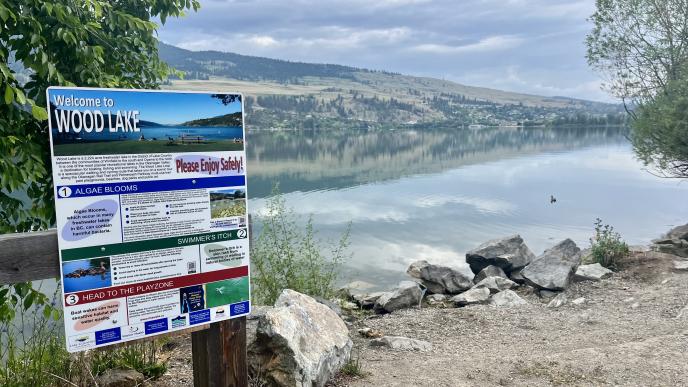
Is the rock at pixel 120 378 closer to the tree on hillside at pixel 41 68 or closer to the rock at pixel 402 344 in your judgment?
the tree on hillside at pixel 41 68

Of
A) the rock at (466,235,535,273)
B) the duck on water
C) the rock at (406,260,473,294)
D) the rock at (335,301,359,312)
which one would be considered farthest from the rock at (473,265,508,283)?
the duck on water

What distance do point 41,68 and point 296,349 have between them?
349 cm

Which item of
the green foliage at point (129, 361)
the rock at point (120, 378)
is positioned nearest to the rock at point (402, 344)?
the green foliage at point (129, 361)

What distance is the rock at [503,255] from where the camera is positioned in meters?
14.8

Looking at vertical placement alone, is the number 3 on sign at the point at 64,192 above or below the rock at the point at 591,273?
above

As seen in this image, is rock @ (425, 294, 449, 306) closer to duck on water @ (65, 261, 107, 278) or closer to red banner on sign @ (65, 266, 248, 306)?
red banner on sign @ (65, 266, 248, 306)

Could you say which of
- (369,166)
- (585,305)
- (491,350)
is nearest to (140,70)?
(491,350)

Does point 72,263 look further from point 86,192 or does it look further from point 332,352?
point 332,352

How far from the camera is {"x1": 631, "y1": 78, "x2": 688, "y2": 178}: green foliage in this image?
17.6m

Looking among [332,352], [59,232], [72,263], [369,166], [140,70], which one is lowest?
[369,166]

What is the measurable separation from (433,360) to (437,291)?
22.5 feet

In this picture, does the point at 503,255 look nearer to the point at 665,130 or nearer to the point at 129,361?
the point at 665,130

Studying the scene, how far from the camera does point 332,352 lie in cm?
578

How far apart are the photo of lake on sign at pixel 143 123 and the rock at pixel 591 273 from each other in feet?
33.0
